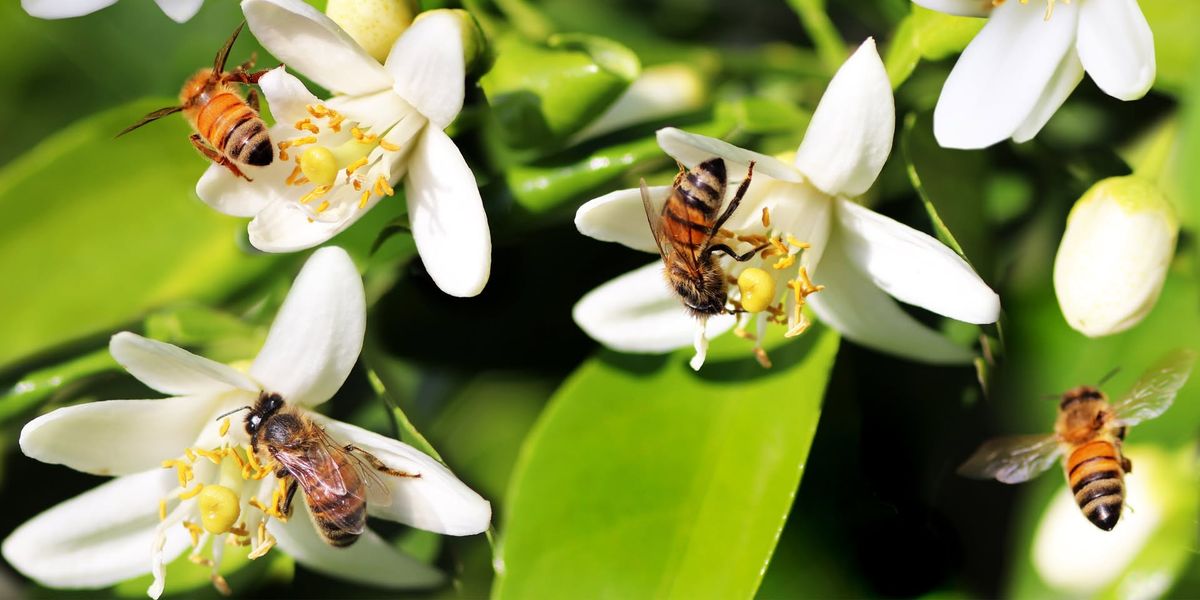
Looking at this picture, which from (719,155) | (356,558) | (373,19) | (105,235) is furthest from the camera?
(105,235)

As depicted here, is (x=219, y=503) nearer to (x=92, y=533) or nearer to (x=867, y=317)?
(x=92, y=533)

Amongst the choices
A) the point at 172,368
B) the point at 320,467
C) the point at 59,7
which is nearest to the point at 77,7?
the point at 59,7

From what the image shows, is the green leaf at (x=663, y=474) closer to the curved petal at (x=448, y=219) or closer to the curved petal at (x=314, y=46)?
the curved petal at (x=448, y=219)

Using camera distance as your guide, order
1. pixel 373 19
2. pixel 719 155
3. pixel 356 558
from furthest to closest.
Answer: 1. pixel 356 558
2. pixel 373 19
3. pixel 719 155

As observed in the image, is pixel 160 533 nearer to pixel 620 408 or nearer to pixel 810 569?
pixel 620 408

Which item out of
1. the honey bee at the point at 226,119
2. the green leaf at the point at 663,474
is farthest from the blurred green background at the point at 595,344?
the honey bee at the point at 226,119

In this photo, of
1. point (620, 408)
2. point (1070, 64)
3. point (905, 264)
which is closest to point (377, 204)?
point (620, 408)

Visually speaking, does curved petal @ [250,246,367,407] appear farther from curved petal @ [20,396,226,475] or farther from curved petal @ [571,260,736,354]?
curved petal @ [571,260,736,354]
